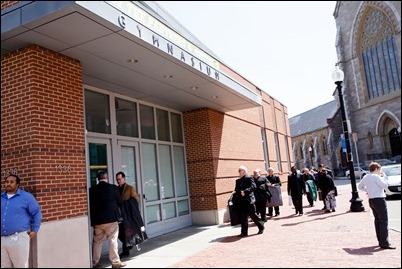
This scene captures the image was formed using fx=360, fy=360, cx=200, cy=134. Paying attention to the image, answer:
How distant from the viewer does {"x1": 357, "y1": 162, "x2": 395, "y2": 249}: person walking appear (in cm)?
674

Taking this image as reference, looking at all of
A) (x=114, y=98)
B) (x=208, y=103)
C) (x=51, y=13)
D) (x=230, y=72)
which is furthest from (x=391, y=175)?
(x=51, y=13)

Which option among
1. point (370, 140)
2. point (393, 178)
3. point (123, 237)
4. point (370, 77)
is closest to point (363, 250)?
point (123, 237)

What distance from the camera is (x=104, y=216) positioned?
668 centimetres

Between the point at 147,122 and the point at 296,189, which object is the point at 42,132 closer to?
the point at 147,122

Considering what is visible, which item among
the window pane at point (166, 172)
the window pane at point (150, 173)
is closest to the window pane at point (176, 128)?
the window pane at point (166, 172)

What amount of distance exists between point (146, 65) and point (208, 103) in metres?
4.44

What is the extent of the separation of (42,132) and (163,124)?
19.2 feet

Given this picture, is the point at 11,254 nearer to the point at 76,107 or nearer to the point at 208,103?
the point at 76,107

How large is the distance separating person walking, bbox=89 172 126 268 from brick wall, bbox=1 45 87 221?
0.78ft

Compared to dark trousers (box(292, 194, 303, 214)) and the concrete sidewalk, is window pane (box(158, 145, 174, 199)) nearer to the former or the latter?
the concrete sidewalk

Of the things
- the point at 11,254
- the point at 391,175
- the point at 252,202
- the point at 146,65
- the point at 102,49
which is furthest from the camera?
the point at 391,175

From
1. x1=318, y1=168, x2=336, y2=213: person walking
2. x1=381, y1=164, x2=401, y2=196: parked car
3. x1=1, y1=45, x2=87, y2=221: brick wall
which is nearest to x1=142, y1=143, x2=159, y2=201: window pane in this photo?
x1=1, y1=45, x2=87, y2=221: brick wall

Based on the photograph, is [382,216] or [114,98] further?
[114,98]

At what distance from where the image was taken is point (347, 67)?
4888 cm
